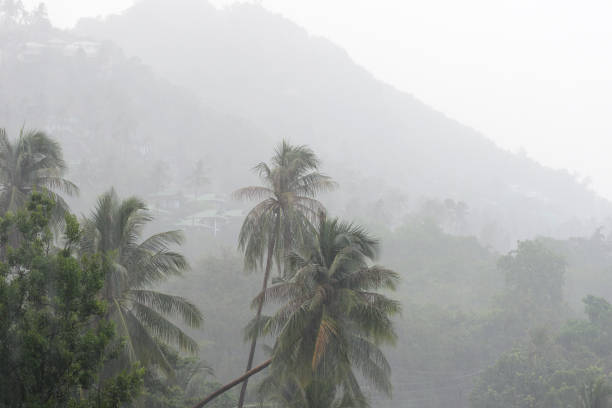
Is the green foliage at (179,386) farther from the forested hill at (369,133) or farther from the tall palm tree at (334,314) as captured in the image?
the forested hill at (369,133)

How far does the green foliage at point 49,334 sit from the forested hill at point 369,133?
131 m

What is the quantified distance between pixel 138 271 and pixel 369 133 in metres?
168

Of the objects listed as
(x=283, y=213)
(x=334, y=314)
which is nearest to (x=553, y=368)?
(x=283, y=213)

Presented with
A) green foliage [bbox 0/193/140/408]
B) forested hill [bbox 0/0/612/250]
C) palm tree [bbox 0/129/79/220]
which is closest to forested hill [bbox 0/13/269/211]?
forested hill [bbox 0/0/612/250]

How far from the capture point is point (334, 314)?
10211mm

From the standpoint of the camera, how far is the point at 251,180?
349 feet

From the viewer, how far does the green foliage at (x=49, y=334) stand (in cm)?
684

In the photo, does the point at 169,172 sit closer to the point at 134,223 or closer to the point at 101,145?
the point at 101,145

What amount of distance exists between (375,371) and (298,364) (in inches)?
88.0

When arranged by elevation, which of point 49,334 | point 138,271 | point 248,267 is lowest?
point 49,334

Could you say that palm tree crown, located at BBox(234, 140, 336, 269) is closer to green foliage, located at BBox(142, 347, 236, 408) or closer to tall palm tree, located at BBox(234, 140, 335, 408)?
tall palm tree, located at BBox(234, 140, 335, 408)

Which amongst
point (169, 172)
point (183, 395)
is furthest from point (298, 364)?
point (169, 172)

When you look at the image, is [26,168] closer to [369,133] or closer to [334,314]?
[334,314]

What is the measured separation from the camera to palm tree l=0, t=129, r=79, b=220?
1282 cm
